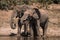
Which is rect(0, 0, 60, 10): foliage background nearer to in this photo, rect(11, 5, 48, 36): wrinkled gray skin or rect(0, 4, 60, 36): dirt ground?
rect(0, 4, 60, 36): dirt ground

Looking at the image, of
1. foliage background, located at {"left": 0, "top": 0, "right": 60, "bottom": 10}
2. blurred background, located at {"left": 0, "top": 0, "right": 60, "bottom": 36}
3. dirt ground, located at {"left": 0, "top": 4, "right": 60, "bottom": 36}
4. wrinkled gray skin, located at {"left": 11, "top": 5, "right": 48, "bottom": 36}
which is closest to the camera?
wrinkled gray skin, located at {"left": 11, "top": 5, "right": 48, "bottom": 36}

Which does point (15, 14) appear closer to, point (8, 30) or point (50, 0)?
point (8, 30)

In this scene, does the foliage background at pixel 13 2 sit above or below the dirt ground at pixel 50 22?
above

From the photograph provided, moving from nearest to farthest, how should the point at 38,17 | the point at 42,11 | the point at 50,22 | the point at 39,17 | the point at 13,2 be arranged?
the point at 38,17 → the point at 39,17 → the point at 42,11 → the point at 50,22 → the point at 13,2

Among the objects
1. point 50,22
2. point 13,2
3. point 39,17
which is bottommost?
point 50,22

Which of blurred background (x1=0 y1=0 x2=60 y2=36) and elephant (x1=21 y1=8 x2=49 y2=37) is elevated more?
elephant (x1=21 y1=8 x2=49 y2=37)

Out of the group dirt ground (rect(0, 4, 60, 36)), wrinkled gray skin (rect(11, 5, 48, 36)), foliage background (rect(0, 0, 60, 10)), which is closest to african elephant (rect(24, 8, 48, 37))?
wrinkled gray skin (rect(11, 5, 48, 36))

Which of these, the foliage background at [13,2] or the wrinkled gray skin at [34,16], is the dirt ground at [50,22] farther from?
the foliage background at [13,2]

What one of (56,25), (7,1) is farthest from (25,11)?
(7,1)

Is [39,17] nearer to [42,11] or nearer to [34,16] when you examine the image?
[34,16]

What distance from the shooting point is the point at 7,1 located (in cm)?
1778

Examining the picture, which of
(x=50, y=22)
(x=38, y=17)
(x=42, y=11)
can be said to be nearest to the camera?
(x=38, y=17)

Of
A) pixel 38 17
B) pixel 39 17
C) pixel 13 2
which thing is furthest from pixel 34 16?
pixel 13 2

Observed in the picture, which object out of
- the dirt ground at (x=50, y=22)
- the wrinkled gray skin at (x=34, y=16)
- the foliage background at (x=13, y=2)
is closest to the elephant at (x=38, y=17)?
the wrinkled gray skin at (x=34, y=16)
